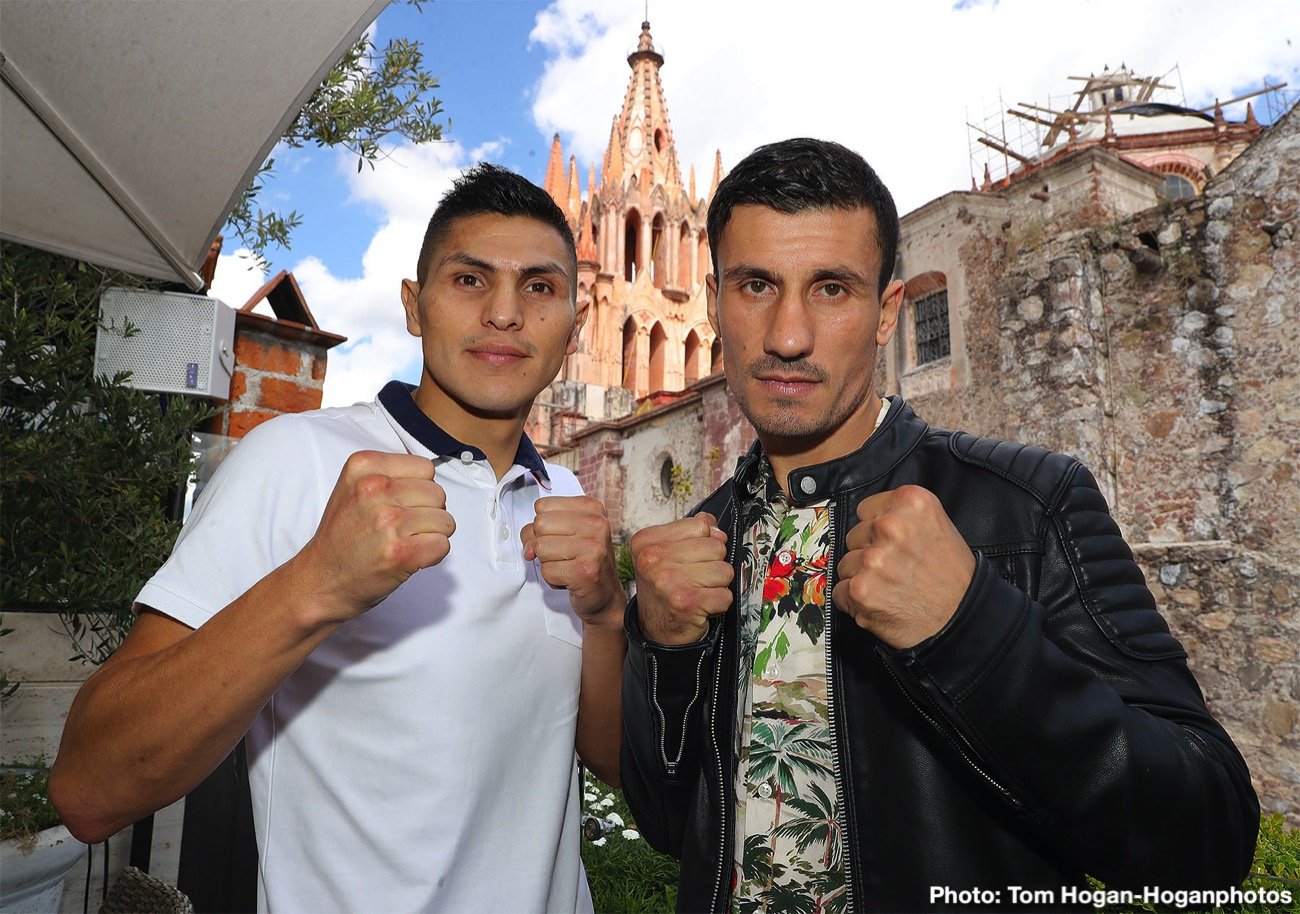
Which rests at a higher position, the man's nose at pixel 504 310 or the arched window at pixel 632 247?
the arched window at pixel 632 247

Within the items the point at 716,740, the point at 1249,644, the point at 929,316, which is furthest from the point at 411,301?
the point at 929,316

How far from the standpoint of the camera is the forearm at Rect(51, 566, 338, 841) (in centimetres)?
128

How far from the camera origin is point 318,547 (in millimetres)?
1298

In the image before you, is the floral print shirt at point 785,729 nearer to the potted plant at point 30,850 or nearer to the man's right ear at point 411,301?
the man's right ear at point 411,301

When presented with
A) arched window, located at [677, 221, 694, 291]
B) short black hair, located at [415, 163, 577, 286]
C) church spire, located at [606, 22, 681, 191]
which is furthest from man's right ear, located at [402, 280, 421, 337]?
church spire, located at [606, 22, 681, 191]

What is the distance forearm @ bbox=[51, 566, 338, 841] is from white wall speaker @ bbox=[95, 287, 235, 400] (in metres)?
2.18

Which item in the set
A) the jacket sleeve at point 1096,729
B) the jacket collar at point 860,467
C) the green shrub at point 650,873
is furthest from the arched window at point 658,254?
the jacket sleeve at point 1096,729

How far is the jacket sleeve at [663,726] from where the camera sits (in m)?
1.65

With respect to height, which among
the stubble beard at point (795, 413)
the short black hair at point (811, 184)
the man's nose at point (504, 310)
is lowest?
the stubble beard at point (795, 413)

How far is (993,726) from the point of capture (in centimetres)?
122

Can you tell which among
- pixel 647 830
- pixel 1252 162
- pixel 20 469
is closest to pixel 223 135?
pixel 20 469

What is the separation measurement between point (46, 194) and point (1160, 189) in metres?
12.8

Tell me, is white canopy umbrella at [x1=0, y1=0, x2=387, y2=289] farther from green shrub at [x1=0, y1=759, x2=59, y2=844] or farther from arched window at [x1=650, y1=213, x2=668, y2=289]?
arched window at [x1=650, y1=213, x2=668, y2=289]

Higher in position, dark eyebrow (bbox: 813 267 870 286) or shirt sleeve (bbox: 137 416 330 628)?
dark eyebrow (bbox: 813 267 870 286)
